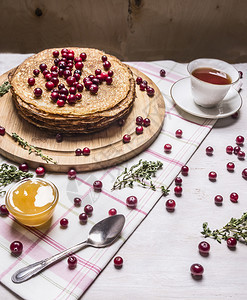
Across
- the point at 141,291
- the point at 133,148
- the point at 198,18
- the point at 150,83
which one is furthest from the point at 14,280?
the point at 198,18

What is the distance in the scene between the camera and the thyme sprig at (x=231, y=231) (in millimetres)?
1733

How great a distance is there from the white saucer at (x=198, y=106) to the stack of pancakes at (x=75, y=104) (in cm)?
35

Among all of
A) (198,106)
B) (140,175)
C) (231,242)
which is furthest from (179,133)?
(231,242)

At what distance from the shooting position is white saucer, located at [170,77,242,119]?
235 centimetres

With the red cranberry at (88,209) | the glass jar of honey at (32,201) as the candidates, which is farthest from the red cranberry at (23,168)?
the red cranberry at (88,209)

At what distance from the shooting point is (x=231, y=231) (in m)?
1.77

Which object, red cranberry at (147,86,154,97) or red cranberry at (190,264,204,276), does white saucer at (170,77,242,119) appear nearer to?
red cranberry at (147,86,154,97)

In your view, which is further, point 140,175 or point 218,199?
point 140,175

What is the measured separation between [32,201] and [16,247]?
21 centimetres

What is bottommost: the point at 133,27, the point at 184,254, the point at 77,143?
the point at 184,254

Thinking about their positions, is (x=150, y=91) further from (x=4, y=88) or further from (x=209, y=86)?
(x=4, y=88)

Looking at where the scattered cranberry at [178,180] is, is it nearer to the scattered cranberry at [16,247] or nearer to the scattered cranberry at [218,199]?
the scattered cranberry at [218,199]

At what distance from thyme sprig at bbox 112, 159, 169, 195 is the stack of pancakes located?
0.96ft

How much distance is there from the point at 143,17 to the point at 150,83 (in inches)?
31.2
